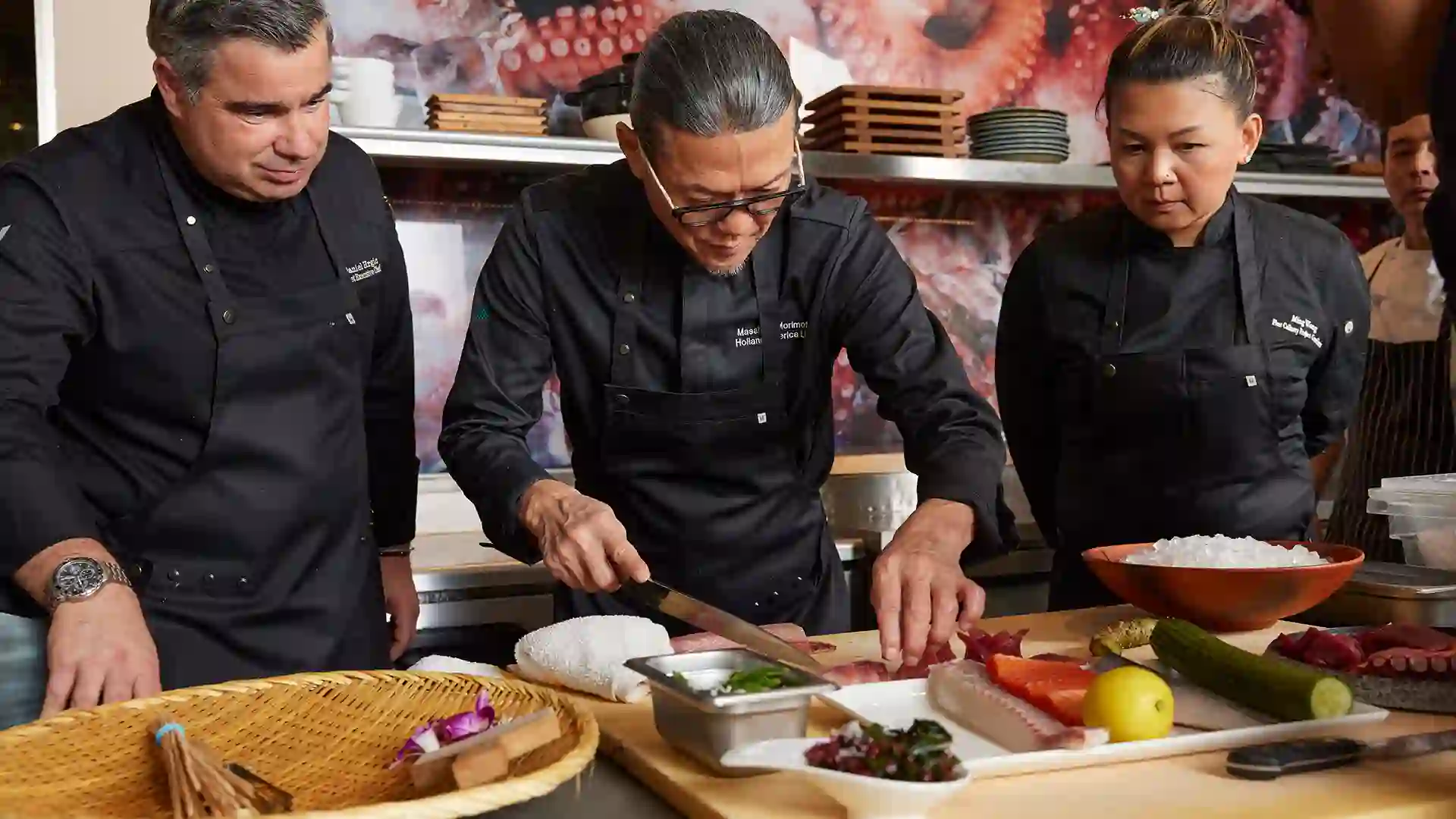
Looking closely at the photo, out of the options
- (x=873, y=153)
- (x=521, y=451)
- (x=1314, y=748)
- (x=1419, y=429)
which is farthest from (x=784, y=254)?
(x=1419, y=429)

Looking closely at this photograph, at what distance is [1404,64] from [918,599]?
2.72 feet

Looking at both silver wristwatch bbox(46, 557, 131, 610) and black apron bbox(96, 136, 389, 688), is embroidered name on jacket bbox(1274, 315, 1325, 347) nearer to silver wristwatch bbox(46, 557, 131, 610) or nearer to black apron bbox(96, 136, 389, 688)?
black apron bbox(96, 136, 389, 688)

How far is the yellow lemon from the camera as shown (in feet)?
4.52

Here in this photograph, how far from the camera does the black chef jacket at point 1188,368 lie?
2518 mm

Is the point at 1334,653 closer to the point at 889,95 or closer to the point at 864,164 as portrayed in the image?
the point at 864,164

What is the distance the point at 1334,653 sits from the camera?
1602mm

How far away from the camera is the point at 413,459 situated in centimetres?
239

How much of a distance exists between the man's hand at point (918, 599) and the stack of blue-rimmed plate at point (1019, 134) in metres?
2.31

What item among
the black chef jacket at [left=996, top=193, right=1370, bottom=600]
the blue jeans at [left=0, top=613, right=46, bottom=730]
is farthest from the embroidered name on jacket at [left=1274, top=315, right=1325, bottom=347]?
the blue jeans at [left=0, top=613, right=46, bottom=730]

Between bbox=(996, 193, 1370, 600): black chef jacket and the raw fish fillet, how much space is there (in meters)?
1.09

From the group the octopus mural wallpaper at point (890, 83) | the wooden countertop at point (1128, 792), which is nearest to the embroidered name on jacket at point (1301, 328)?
the wooden countertop at point (1128, 792)

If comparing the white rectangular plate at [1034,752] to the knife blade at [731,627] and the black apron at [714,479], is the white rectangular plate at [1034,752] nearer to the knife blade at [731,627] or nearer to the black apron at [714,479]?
the knife blade at [731,627]

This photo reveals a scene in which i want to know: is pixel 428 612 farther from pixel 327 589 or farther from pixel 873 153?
pixel 873 153

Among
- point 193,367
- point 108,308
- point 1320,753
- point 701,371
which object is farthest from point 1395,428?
point 108,308
